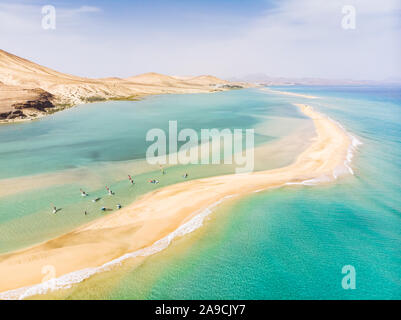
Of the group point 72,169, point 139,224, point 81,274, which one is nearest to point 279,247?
point 139,224

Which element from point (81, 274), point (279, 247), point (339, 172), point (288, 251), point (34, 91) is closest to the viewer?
point (81, 274)

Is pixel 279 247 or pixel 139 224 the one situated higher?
pixel 139 224

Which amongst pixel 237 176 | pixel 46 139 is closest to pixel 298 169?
pixel 237 176

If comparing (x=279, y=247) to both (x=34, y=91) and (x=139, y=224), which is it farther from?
(x=34, y=91)

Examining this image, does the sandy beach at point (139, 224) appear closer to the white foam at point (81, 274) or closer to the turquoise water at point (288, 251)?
the white foam at point (81, 274)

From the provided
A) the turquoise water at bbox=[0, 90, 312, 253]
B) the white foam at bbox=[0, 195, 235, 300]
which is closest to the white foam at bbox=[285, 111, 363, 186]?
the turquoise water at bbox=[0, 90, 312, 253]

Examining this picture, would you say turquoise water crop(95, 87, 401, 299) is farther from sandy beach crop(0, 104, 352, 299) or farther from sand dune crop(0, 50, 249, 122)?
sand dune crop(0, 50, 249, 122)

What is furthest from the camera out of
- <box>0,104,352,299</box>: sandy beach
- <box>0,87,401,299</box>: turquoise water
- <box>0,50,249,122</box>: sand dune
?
<box>0,50,249,122</box>: sand dune
